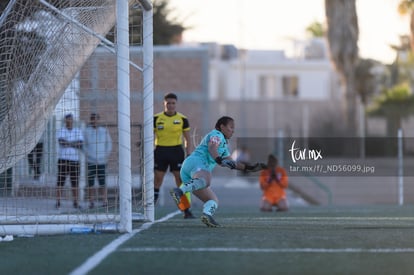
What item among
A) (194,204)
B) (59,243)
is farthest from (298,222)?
(194,204)

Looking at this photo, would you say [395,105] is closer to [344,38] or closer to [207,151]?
[344,38]

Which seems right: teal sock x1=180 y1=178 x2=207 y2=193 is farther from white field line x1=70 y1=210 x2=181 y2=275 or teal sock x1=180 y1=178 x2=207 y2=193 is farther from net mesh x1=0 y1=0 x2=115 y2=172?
net mesh x1=0 y1=0 x2=115 y2=172

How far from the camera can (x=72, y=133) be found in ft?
51.8

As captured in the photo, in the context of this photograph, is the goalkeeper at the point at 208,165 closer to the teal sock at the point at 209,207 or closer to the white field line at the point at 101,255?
the teal sock at the point at 209,207

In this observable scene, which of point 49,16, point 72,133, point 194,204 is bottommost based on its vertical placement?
point 194,204

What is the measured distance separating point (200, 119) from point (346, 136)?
6801mm

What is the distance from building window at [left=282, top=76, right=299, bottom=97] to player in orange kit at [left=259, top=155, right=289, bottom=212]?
38.2 meters

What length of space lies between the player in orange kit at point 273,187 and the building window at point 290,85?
38194mm

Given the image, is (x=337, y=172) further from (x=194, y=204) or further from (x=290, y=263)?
(x=290, y=263)

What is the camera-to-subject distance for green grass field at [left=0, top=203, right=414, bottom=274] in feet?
25.0

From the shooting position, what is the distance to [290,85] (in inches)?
2240

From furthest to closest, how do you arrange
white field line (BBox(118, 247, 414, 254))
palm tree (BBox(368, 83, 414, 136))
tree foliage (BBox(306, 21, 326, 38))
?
tree foliage (BBox(306, 21, 326, 38)), palm tree (BBox(368, 83, 414, 136)), white field line (BBox(118, 247, 414, 254))

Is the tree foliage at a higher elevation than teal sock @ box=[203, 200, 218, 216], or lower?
higher

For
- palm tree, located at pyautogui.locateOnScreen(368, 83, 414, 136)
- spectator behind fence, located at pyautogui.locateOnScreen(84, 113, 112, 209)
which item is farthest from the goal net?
palm tree, located at pyautogui.locateOnScreen(368, 83, 414, 136)
